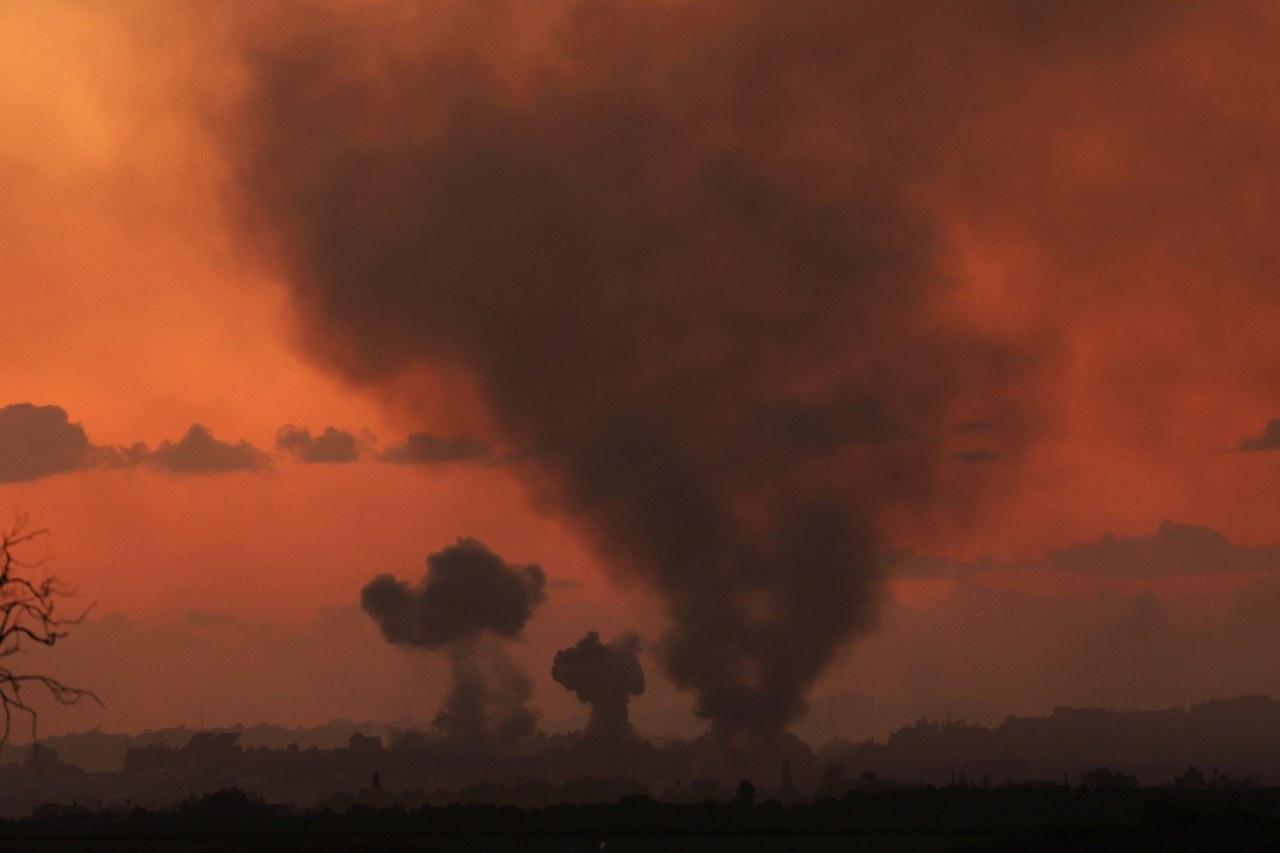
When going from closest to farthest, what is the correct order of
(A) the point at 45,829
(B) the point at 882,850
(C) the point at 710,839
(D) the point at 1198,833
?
(D) the point at 1198,833 → (B) the point at 882,850 → (C) the point at 710,839 → (A) the point at 45,829

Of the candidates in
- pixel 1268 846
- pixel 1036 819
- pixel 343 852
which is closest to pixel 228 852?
pixel 343 852

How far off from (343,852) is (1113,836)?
55525 millimetres

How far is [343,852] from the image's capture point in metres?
107

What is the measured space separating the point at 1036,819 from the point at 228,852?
356 ft

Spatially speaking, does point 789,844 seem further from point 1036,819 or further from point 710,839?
point 1036,819

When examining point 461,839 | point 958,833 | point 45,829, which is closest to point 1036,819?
point 958,833

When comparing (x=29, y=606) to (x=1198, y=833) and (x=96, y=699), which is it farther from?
(x=1198, y=833)

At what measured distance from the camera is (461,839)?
493ft

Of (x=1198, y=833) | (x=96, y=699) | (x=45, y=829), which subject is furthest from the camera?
(x=45, y=829)

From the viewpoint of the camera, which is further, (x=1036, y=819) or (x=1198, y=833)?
(x=1036, y=819)

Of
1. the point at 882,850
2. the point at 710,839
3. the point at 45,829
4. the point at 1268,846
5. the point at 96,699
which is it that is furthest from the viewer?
the point at 45,829

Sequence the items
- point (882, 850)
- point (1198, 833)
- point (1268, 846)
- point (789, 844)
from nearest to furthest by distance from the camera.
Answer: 1. point (1268, 846)
2. point (1198, 833)
3. point (882, 850)
4. point (789, 844)

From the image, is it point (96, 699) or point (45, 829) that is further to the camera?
point (45, 829)

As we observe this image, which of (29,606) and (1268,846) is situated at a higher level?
(29,606)
